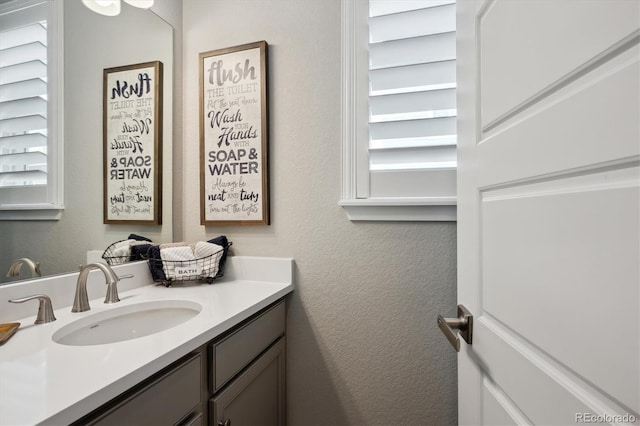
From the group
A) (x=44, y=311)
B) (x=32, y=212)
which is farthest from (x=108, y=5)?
(x=44, y=311)

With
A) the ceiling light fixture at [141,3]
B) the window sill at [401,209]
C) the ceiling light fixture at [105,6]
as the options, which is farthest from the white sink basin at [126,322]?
the ceiling light fixture at [141,3]

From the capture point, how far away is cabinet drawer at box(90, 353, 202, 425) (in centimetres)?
56

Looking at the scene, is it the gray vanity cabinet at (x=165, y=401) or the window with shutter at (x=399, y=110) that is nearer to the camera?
the gray vanity cabinet at (x=165, y=401)

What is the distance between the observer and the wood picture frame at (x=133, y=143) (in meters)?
1.17

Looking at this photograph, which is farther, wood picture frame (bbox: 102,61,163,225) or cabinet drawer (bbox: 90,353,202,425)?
wood picture frame (bbox: 102,61,163,225)

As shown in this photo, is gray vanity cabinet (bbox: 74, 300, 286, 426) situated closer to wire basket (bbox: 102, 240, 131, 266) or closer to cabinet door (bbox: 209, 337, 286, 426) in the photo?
cabinet door (bbox: 209, 337, 286, 426)

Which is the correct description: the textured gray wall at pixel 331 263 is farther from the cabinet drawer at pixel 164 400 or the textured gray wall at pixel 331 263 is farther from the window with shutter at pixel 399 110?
the cabinet drawer at pixel 164 400

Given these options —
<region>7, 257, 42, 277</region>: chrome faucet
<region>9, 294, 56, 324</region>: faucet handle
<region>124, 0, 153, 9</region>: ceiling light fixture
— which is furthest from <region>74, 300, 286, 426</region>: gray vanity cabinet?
<region>124, 0, 153, 9</region>: ceiling light fixture

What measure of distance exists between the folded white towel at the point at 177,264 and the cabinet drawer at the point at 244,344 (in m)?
0.35

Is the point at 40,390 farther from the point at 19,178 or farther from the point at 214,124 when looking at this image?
the point at 214,124

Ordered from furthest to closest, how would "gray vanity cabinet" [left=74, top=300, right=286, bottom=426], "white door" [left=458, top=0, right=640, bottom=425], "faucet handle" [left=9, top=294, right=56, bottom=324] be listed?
"faucet handle" [left=9, top=294, right=56, bottom=324]
"gray vanity cabinet" [left=74, top=300, right=286, bottom=426]
"white door" [left=458, top=0, right=640, bottom=425]

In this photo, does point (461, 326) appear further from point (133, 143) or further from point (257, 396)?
point (133, 143)

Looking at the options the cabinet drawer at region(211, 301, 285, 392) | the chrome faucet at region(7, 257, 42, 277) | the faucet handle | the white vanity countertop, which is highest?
the chrome faucet at region(7, 257, 42, 277)

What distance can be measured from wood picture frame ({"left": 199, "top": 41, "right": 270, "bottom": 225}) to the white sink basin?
437 millimetres
